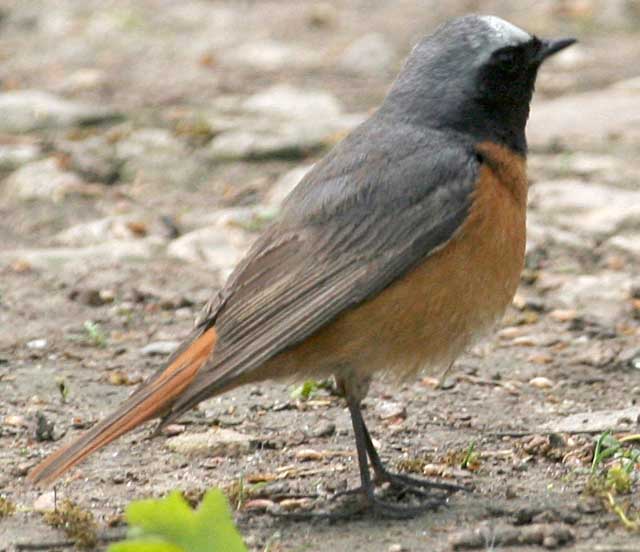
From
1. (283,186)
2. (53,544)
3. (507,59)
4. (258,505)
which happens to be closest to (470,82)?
(507,59)

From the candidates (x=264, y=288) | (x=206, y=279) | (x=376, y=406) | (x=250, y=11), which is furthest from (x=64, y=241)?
(x=250, y=11)

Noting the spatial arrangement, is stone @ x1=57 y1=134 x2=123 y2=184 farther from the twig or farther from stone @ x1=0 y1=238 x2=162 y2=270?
the twig

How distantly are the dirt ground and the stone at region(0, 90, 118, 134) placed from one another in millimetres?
85

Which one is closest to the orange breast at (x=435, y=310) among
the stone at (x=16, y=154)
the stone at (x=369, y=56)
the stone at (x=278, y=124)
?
the stone at (x=278, y=124)

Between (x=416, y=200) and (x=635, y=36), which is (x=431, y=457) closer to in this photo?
(x=416, y=200)

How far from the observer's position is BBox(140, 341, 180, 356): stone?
260 inches

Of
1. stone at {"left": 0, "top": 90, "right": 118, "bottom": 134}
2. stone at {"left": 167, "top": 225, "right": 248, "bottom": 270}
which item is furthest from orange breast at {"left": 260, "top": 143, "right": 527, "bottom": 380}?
stone at {"left": 0, "top": 90, "right": 118, "bottom": 134}

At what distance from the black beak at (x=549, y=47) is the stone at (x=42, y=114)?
Answer: 14.4 ft

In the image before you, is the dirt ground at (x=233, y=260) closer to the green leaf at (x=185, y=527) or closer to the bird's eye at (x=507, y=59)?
the green leaf at (x=185, y=527)

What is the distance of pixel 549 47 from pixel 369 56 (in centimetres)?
514

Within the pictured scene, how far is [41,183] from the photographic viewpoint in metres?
8.52

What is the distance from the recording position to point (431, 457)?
5.50 meters

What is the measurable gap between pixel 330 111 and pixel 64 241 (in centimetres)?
243

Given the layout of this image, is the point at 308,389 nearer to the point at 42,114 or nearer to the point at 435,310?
the point at 435,310
